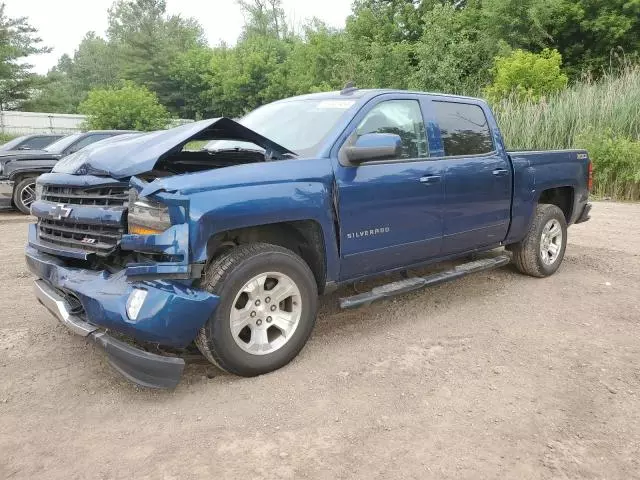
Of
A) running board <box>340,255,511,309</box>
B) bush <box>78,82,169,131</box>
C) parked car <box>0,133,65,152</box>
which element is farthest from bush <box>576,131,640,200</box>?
bush <box>78,82,169,131</box>

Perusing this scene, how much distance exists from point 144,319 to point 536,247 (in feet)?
13.6

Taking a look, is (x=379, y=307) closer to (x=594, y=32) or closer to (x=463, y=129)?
(x=463, y=129)

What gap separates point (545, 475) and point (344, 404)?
1099 mm

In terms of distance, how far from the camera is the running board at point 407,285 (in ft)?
12.5

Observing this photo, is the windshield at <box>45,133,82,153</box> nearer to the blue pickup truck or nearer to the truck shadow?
the blue pickup truck

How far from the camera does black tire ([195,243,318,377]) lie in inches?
123

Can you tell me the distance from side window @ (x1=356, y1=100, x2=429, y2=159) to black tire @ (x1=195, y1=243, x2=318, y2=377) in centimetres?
127

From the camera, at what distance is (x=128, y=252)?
129 inches

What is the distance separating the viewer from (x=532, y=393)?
3.24 m

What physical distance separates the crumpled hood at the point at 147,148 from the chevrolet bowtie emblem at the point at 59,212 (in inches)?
9.4

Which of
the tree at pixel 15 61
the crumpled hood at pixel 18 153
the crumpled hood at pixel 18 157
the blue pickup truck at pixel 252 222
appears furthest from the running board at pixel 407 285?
the tree at pixel 15 61

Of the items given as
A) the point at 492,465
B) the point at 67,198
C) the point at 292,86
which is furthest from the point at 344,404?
the point at 292,86

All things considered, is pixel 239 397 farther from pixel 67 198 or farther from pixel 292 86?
pixel 292 86

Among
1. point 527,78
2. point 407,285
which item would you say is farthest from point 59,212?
point 527,78
